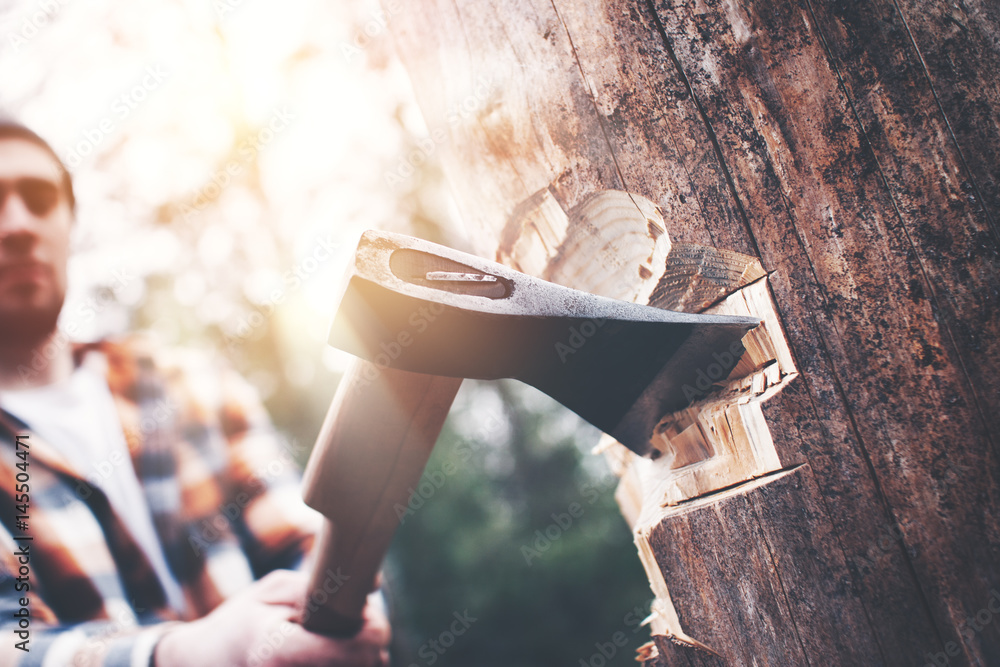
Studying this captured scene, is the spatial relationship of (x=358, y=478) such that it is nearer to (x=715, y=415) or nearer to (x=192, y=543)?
(x=715, y=415)

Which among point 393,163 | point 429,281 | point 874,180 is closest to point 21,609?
point 429,281

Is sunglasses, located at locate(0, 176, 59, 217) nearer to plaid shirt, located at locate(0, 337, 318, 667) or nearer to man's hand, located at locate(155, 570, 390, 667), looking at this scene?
plaid shirt, located at locate(0, 337, 318, 667)

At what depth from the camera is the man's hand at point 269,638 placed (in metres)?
1.04

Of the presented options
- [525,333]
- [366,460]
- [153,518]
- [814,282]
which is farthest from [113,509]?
[814,282]

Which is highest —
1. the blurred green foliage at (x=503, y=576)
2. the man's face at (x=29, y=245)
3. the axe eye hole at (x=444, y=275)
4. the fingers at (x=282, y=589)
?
the man's face at (x=29, y=245)

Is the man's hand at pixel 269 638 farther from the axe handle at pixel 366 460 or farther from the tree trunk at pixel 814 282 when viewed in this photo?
the tree trunk at pixel 814 282

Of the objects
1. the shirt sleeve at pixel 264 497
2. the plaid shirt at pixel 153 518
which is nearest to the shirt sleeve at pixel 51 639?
the plaid shirt at pixel 153 518

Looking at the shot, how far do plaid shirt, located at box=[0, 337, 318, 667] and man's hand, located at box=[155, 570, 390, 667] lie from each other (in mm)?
88

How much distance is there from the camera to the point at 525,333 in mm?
649

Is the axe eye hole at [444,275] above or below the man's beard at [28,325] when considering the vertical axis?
below

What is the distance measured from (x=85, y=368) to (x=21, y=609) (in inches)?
24.9

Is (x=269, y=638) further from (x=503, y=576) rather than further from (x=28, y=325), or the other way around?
(x=503, y=576)

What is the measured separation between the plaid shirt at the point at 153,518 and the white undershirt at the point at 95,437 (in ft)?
0.07

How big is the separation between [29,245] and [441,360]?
1.35 meters
